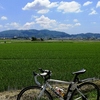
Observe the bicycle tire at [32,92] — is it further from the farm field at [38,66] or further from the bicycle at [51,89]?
the farm field at [38,66]

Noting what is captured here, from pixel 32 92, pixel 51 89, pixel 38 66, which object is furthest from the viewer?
pixel 38 66

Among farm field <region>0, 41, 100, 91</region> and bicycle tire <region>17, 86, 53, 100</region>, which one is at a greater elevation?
bicycle tire <region>17, 86, 53, 100</region>

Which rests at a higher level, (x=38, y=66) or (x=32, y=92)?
(x=32, y=92)

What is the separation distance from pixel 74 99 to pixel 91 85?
1.66 ft

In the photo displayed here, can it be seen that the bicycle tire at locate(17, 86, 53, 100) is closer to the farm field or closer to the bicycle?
the bicycle

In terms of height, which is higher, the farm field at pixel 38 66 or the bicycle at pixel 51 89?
the bicycle at pixel 51 89

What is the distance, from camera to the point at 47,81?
15.4 feet

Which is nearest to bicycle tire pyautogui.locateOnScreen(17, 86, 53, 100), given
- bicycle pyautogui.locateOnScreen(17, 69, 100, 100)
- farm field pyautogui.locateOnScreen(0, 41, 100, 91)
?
→ bicycle pyautogui.locateOnScreen(17, 69, 100, 100)

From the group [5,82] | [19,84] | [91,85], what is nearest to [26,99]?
[91,85]

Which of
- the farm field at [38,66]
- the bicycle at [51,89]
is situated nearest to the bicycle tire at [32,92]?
the bicycle at [51,89]

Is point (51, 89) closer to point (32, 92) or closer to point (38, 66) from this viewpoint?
point (32, 92)

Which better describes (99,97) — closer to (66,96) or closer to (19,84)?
(66,96)

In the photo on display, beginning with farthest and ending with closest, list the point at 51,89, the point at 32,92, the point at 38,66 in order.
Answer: the point at 38,66, the point at 32,92, the point at 51,89

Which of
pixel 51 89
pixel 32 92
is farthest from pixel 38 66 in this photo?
pixel 51 89
